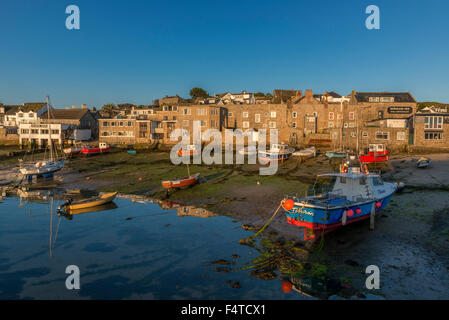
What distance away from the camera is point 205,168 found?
4291cm

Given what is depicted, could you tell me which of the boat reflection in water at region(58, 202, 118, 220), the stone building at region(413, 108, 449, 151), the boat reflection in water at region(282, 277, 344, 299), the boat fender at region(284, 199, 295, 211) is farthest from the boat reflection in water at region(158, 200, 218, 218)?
the stone building at region(413, 108, 449, 151)

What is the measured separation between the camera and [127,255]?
1636cm

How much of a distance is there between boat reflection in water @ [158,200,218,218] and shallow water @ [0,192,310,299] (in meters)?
0.24

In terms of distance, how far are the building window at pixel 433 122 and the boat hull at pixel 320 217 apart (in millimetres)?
41611

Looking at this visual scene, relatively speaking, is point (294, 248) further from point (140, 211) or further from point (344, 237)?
point (140, 211)

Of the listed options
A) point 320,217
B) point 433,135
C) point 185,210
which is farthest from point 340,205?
point 433,135

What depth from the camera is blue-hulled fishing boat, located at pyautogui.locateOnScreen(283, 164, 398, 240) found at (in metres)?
17.5

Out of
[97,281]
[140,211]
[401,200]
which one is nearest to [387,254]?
[401,200]

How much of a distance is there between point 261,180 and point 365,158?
53.1 ft

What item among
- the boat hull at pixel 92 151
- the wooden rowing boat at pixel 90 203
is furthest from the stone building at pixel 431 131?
the boat hull at pixel 92 151

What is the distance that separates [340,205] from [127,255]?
12567mm

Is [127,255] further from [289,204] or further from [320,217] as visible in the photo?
[320,217]

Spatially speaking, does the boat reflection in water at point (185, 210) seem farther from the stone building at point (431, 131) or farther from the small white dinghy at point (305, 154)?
the stone building at point (431, 131)
